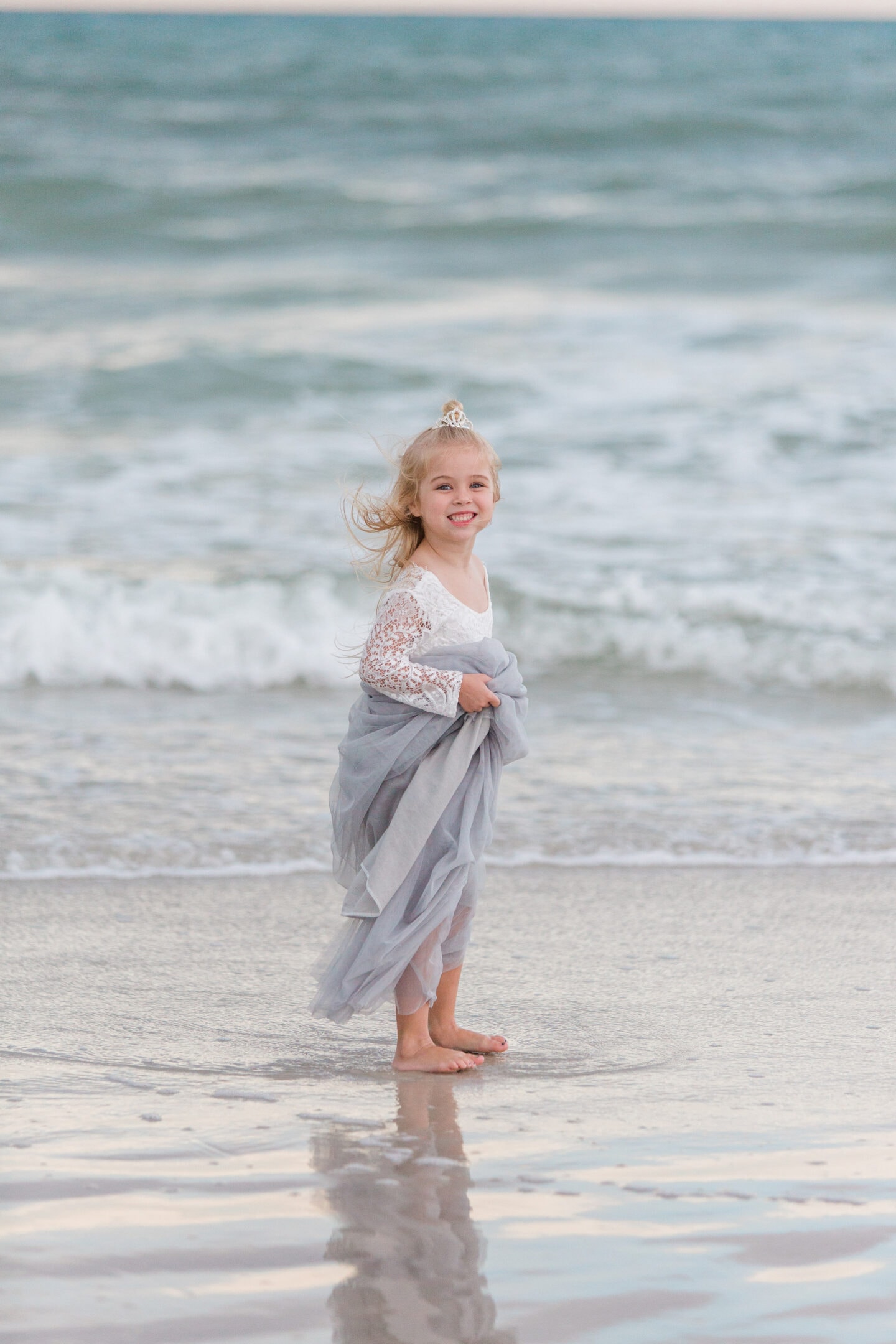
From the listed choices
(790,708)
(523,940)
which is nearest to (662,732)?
(790,708)

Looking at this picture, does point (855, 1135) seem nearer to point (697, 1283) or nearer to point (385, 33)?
point (697, 1283)

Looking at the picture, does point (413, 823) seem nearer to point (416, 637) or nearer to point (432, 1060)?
point (416, 637)

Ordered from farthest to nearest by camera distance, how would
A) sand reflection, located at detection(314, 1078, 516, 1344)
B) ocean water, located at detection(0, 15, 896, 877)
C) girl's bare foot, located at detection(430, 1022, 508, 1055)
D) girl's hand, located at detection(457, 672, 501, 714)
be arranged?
ocean water, located at detection(0, 15, 896, 877)
girl's bare foot, located at detection(430, 1022, 508, 1055)
girl's hand, located at detection(457, 672, 501, 714)
sand reflection, located at detection(314, 1078, 516, 1344)

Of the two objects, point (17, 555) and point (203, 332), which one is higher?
point (203, 332)

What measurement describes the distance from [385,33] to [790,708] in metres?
35.6

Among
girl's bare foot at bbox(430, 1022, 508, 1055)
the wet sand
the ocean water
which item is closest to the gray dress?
girl's bare foot at bbox(430, 1022, 508, 1055)

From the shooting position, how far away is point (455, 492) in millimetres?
3035

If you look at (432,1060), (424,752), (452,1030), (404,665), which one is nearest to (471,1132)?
(432,1060)

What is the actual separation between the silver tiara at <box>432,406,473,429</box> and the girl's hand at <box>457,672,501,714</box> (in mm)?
522

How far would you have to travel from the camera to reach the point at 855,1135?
8.72ft

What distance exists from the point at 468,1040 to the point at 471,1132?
46 cm

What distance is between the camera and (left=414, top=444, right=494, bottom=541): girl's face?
9.95ft

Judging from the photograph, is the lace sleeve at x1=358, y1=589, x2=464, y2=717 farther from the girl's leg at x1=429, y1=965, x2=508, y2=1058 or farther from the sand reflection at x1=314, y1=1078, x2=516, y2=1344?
the sand reflection at x1=314, y1=1078, x2=516, y2=1344

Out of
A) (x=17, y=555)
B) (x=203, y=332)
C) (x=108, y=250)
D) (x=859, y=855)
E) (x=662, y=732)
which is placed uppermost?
(x=108, y=250)
